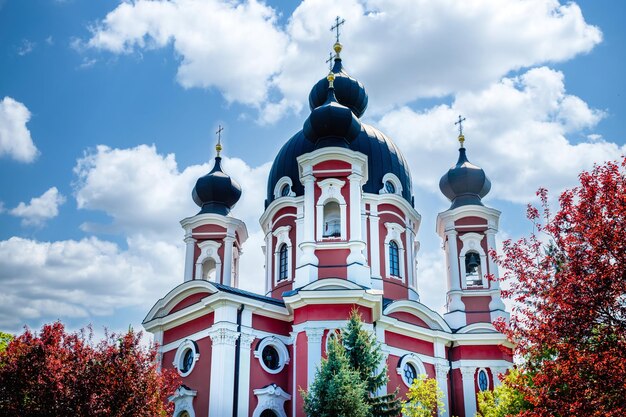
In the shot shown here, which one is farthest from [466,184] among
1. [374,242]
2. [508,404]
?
[508,404]

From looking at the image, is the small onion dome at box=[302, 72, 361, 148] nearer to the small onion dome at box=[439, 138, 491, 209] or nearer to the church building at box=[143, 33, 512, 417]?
the church building at box=[143, 33, 512, 417]

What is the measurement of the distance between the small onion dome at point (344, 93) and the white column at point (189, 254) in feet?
26.6

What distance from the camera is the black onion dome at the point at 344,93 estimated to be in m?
30.3

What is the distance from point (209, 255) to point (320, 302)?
356 inches

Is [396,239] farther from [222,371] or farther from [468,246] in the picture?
[222,371]

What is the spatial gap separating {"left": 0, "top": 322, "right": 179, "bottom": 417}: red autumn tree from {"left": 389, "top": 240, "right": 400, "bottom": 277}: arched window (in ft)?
38.0

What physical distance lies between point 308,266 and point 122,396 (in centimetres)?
794

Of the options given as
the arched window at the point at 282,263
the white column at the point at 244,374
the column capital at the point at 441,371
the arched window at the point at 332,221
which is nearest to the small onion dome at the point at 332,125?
the arched window at the point at 332,221

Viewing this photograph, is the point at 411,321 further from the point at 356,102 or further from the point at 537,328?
the point at 537,328

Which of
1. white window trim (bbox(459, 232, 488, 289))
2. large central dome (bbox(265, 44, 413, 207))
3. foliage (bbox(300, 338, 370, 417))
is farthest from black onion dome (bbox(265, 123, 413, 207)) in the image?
foliage (bbox(300, 338, 370, 417))

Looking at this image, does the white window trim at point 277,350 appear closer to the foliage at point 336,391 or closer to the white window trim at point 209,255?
the foliage at point 336,391

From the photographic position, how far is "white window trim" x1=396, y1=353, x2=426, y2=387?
24141 mm

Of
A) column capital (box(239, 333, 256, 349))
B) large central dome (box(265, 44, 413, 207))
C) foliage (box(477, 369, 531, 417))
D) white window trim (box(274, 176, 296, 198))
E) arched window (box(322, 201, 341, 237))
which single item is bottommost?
foliage (box(477, 369, 531, 417))

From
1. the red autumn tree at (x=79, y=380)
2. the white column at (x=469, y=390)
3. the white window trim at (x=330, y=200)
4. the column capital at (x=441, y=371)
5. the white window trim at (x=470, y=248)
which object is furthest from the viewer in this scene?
the white window trim at (x=470, y=248)
